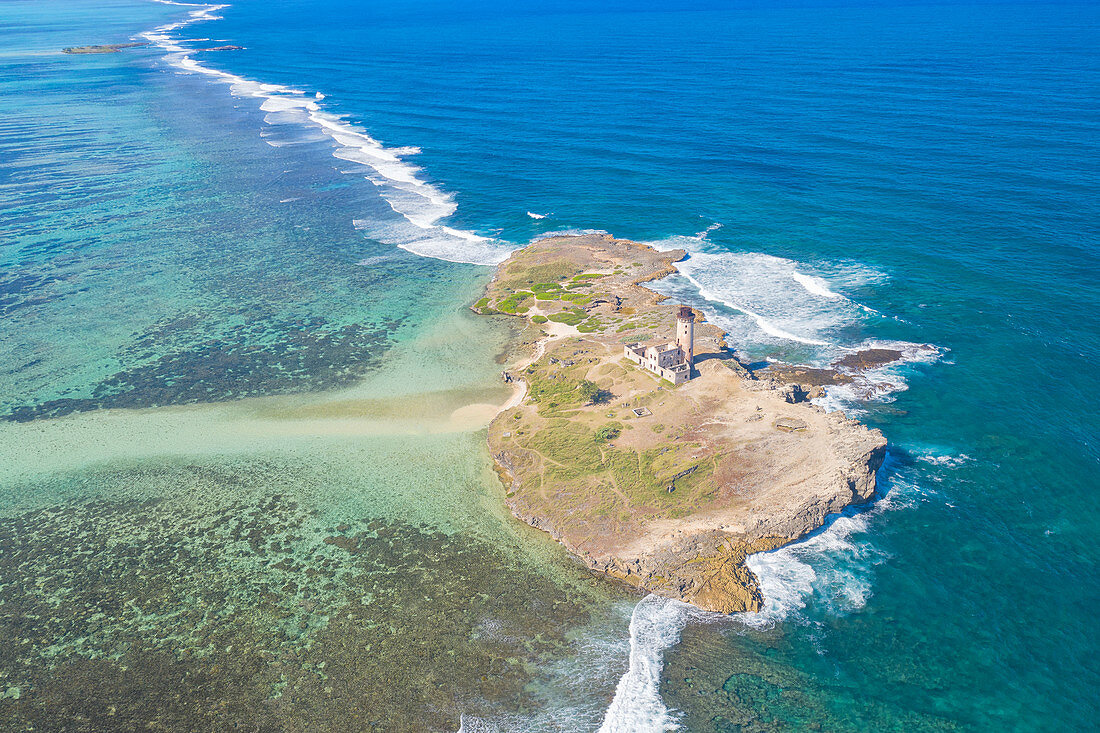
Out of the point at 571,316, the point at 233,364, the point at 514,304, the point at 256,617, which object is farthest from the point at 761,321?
the point at 233,364

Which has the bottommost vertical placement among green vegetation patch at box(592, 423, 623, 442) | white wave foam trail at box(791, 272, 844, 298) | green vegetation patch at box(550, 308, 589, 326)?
green vegetation patch at box(592, 423, 623, 442)

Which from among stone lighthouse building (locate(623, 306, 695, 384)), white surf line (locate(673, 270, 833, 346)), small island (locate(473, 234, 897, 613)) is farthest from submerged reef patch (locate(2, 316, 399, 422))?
white surf line (locate(673, 270, 833, 346))

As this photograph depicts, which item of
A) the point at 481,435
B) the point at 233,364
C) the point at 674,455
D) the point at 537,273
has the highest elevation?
the point at 537,273

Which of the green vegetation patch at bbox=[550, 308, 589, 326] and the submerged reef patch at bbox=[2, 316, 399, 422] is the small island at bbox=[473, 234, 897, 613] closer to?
the green vegetation patch at bbox=[550, 308, 589, 326]

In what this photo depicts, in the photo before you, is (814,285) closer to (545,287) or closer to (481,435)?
(545,287)

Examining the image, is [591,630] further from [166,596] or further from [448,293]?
[448,293]

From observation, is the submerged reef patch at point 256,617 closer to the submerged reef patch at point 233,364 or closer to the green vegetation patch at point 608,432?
the green vegetation patch at point 608,432

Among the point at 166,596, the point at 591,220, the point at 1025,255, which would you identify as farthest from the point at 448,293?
the point at 1025,255
